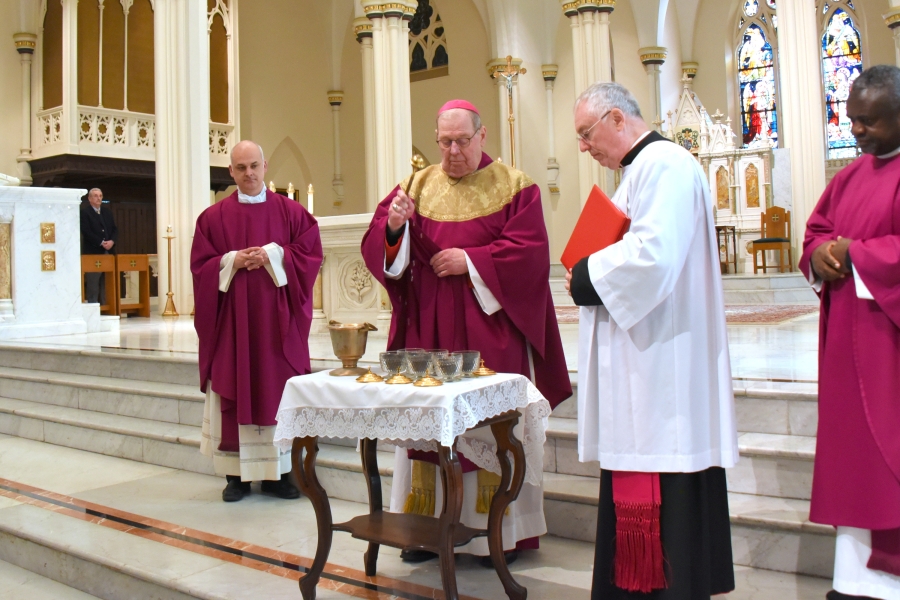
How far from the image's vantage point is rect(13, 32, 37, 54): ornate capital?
1444 cm

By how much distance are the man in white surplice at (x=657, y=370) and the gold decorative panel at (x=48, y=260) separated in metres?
7.38

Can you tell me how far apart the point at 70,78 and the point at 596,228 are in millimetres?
13623

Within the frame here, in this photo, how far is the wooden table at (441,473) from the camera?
2787mm

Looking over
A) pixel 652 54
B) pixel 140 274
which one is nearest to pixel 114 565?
pixel 140 274

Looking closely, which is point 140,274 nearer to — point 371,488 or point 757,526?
point 371,488

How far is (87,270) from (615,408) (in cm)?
1008

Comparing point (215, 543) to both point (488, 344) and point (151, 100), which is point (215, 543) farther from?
point (151, 100)

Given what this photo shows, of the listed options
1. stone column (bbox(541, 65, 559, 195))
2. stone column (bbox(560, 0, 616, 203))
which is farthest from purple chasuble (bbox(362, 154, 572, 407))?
stone column (bbox(541, 65, 559, 195))

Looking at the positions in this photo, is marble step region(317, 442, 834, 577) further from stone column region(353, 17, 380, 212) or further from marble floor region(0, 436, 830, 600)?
stone column region(353, 17, 380, 212)

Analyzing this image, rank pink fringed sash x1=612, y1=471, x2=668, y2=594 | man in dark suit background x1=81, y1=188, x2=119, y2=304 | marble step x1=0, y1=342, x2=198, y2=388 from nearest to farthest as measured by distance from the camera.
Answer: pink fringed sash x1=612, y1=471, x2=668, y2=594, marble step x1=0, y1=342, x2=198, y2=388, man in dark suit background x1=81, y1=188, x2=119, y2=304

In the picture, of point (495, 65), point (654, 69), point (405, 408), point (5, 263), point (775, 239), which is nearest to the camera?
point (405, 408)

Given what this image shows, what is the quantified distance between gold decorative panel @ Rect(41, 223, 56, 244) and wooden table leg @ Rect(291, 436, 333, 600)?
641cm

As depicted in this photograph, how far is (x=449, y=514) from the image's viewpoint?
9.24 ft

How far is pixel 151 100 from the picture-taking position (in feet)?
48.7
